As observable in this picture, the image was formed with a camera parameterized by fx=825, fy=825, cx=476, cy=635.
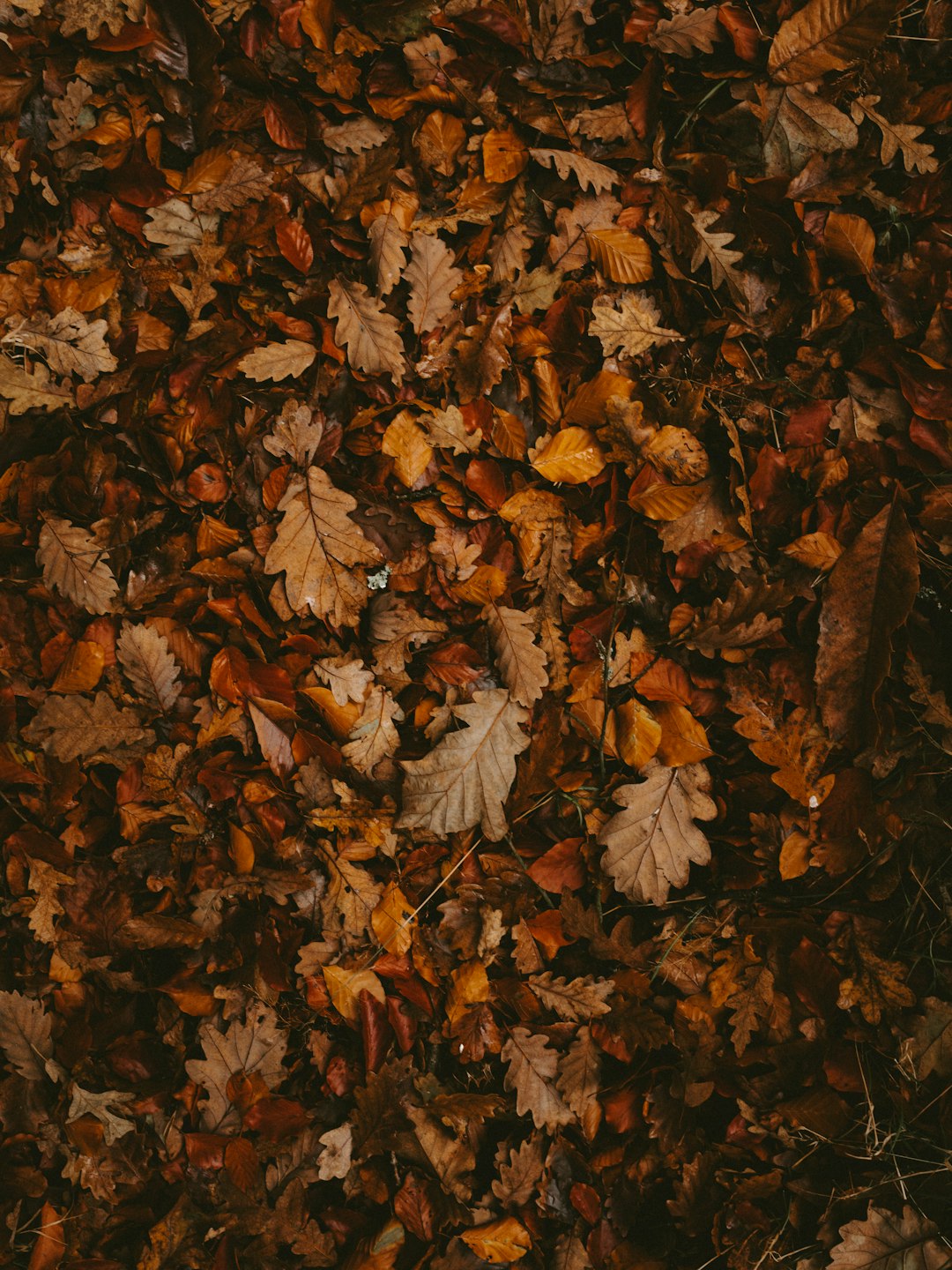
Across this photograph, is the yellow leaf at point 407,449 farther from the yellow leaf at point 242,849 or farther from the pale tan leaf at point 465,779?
the yellow leaf at point 242,849

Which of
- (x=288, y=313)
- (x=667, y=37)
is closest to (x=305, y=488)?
(x=288, y=313)

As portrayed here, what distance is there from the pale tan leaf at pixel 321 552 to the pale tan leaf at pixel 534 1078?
1130 mm

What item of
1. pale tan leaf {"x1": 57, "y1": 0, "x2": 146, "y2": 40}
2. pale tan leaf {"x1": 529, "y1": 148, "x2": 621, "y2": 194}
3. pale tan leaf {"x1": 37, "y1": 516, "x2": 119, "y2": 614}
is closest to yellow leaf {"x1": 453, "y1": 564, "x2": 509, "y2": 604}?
pale tan leaf {"x1": 37, "y1": 516, "x2": 119, "y2": 614}

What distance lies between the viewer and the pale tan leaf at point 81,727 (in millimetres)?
2096

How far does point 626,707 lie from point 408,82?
1.75 metres

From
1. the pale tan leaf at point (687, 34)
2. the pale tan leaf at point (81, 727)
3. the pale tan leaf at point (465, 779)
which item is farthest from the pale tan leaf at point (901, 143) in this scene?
the pale tan leaf at point (81, 727)

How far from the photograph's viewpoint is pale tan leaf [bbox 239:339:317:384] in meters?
2.14

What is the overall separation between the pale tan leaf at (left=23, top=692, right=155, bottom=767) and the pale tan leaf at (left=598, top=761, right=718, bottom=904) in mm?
1256

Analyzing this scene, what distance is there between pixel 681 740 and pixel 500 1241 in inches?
50.1

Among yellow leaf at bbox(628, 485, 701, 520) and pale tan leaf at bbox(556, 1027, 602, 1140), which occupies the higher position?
yellow leaf at bbox(628, 485, 701, 520)

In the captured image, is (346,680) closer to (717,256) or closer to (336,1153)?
(336,1153)

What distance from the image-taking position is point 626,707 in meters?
2.11

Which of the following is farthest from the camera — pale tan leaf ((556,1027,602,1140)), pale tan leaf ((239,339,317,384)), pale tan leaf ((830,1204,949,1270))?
pale tan leaf ((239,339,317,384))

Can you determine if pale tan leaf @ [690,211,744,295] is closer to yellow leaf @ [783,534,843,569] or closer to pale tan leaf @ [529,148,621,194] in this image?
pale tan leaf @ [529,148,621,194]
